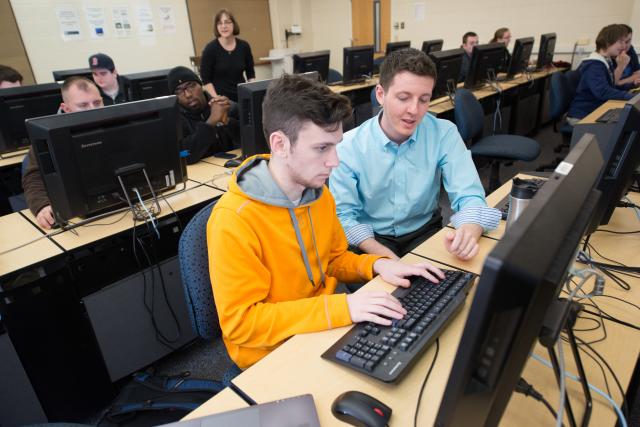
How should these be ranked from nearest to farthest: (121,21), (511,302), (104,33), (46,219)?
(511,302), (46,219), (104,33), (121,21)


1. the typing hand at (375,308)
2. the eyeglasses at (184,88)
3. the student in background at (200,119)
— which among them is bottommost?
the typing hand at (375,308)

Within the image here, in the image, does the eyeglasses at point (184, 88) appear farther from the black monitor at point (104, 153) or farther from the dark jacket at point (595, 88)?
the dark jacket at point (595, 88)

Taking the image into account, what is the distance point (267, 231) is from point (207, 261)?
0.54 ft

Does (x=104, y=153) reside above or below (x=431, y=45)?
below

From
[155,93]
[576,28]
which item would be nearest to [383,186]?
[155,93]

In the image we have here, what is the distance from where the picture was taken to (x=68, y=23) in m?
4.80

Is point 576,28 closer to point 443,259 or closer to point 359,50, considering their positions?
point 359,50

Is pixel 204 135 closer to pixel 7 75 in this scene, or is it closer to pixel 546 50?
pixel 7 75

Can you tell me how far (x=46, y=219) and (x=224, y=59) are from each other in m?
2.68

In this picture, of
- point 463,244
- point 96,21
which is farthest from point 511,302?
point 96,21

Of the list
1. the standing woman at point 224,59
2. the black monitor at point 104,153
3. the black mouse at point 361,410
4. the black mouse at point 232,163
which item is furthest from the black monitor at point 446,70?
the black mouse at point 361,410

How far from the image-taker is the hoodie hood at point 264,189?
101cm

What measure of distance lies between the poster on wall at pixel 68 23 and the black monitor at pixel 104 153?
427 centimetres

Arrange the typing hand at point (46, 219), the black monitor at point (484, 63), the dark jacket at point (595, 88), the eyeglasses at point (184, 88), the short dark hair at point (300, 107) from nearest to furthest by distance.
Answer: the short dark hair at point (300, 107), the typing hand at point (46, 219), the eyeglasses at point (184, 88), the dark jacket at point (595, 88), the black monitor at point (484, 63)
